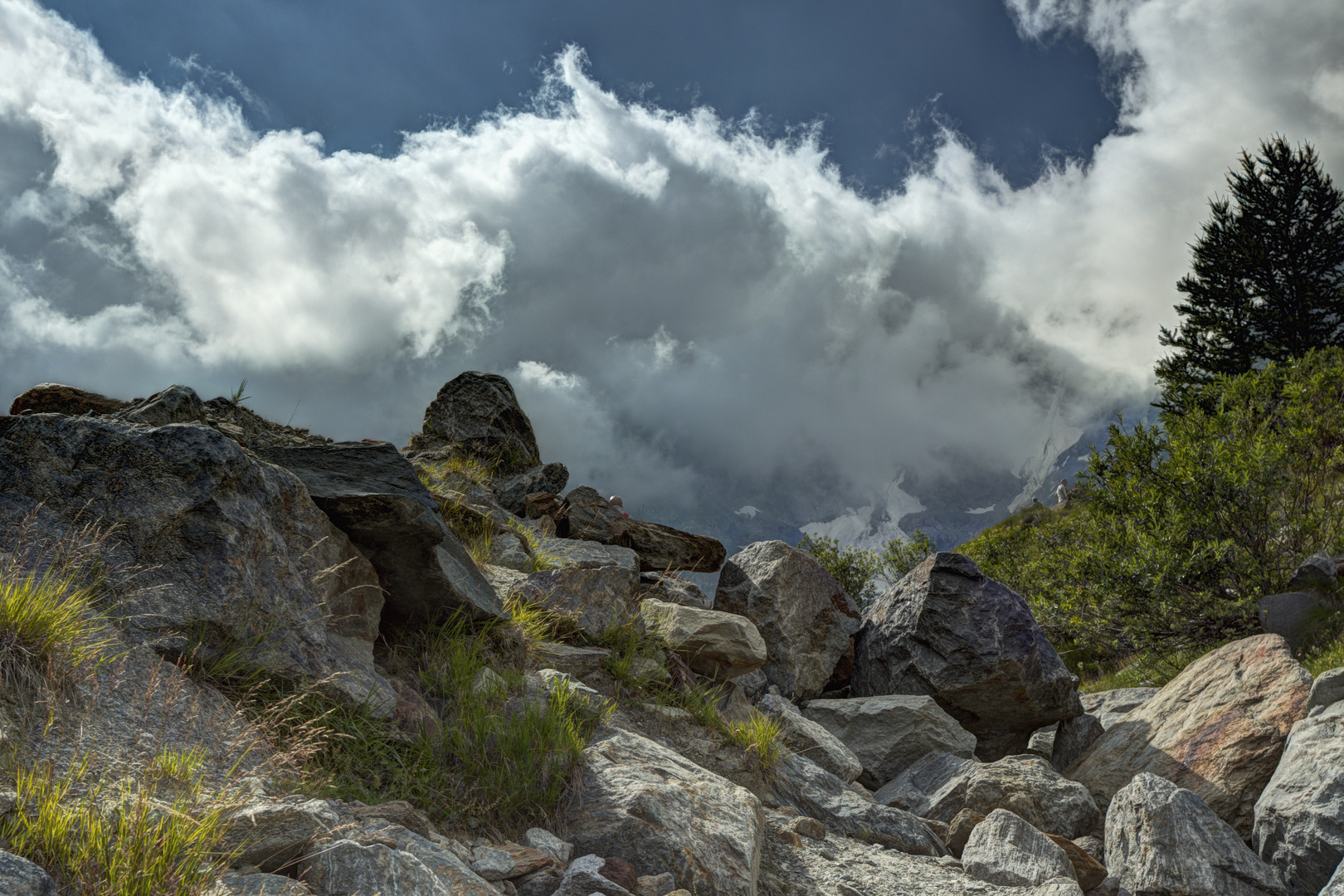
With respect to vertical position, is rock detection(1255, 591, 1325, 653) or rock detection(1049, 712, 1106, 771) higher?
rock detection(1255, 591, 1325, 653)

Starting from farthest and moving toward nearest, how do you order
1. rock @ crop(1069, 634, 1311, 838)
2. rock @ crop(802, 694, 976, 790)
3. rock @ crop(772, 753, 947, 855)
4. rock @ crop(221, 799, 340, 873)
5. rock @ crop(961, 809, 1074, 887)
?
rock @ crop(802, 694, 976, 790) → rock @ crop(1069, 634, 1311, 838) → rock @ crop(772, 753, 947, 855) → rock @ crop(961, 809, 1074, 887) → rock @ crop(221, 799, 340, 873)

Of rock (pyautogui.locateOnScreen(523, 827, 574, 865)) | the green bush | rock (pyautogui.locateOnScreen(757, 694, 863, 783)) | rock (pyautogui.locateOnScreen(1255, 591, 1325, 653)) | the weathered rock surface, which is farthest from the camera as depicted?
the green bush

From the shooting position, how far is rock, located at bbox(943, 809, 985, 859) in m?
6.79

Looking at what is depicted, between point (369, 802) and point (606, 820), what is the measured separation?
4.71 feet

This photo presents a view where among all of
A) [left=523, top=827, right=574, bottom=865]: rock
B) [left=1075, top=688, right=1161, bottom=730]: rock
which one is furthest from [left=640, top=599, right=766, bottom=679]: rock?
[left=1075, top=688, right=1161, bottom=730]: rock

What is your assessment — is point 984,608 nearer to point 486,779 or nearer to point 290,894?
point 486,779

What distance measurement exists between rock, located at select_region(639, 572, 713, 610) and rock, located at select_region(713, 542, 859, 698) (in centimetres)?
50

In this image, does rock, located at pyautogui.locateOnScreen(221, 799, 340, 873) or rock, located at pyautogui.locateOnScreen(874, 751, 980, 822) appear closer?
rock, located at pyautogui.locateOnScreen(221, 799, 340, 873)

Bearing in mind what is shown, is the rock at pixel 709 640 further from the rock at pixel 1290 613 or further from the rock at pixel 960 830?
Answer: the rock at pixel 1290 613

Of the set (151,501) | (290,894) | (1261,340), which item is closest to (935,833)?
(290,894)

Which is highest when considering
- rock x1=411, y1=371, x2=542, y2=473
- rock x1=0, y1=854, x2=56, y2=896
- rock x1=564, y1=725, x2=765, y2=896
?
rock x1=411, y1=371, x2=542, y2=473

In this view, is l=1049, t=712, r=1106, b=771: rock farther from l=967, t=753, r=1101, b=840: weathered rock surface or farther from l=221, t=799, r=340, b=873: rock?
l=221, t=799, r=340, b=873: rock

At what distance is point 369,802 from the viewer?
443cm

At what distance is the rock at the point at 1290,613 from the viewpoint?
12195 mm
